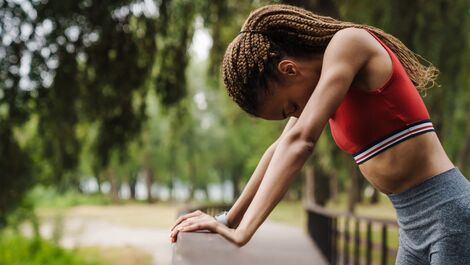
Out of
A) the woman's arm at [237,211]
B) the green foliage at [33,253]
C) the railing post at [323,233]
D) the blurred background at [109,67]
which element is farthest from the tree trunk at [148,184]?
the woman's arm at [237,211]

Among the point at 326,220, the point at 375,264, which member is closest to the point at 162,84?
the point at 326,220

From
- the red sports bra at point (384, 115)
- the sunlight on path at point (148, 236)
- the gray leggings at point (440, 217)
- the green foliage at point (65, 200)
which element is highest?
the red sports bra at point (384, 115)

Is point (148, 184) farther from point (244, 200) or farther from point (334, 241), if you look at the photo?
point (244, 200)

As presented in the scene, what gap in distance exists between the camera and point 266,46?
1519mm

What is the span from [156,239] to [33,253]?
270 inches

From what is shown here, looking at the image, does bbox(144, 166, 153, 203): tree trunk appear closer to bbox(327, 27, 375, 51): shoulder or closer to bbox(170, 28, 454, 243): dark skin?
bbox(170, 28, 454, 243): dark skin

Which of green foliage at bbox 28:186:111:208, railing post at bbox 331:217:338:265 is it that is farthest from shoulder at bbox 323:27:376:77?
green foliage at bbox 28:186:111:208

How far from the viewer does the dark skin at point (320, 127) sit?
1374 millimetres

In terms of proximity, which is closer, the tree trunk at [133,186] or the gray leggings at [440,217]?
the gray leggings at [440,217]

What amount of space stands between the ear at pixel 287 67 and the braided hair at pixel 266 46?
0.01 metres

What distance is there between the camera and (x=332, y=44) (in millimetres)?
1474

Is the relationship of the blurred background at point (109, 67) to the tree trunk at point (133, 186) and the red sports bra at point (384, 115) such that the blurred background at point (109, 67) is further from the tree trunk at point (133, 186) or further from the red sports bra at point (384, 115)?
the tree trunk at point (133, 186)

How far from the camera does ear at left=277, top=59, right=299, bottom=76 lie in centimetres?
152

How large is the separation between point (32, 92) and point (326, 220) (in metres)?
4.35
